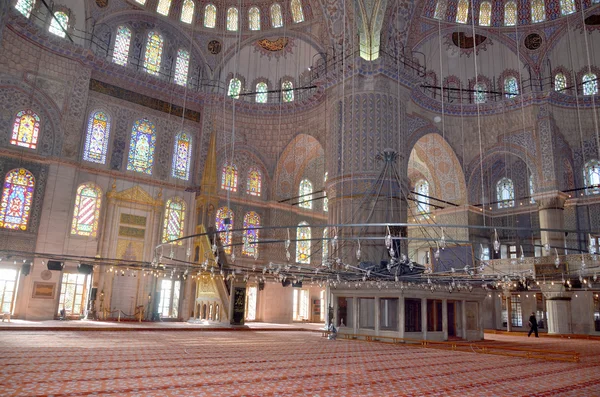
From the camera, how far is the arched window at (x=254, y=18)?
63.5ft

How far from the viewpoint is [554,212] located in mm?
16391

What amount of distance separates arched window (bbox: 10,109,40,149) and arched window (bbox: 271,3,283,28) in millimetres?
9568

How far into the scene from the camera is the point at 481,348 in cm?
1055

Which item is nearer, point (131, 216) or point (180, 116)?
point (131, 216)

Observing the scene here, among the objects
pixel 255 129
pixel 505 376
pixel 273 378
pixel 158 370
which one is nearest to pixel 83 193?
pixel 255 129

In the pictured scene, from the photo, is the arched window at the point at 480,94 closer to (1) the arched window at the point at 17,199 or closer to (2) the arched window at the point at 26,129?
(2) the arched window at the point at 26,129

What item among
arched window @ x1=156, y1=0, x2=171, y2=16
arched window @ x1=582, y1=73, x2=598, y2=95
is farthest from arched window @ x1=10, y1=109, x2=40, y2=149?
arched window @ x1=582, y1=73, x2=598, y2=95

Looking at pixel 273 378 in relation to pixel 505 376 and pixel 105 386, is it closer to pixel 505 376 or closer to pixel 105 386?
pixel 105 386

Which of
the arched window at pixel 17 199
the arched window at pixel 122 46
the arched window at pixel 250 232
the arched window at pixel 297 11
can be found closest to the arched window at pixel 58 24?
the arched window at pixel 122 46

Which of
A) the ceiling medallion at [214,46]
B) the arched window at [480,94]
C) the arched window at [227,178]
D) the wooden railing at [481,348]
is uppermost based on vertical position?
the ceiling medallion at [214,46]

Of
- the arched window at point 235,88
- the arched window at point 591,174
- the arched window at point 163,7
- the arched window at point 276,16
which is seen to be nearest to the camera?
the arched window at point 591,174

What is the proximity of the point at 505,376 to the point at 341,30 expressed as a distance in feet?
40.7

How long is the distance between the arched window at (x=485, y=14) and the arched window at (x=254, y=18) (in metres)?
8.83

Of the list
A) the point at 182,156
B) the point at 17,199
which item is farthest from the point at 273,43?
the point at 17,199
